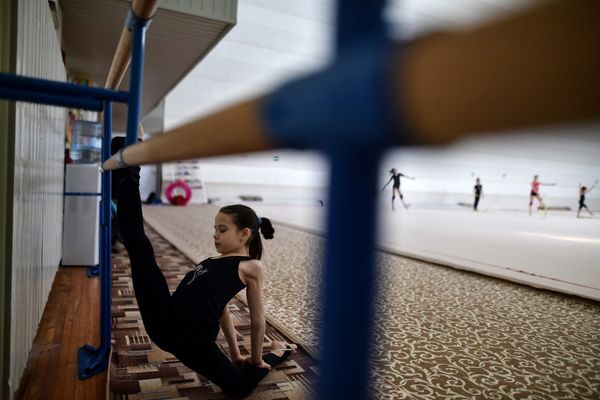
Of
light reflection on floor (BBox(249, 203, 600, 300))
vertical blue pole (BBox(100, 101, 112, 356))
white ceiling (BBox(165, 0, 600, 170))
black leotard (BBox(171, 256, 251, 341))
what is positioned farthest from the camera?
white ceiling (BBox(165, 0, 600, 170))

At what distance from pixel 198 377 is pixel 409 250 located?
3387 millimetres

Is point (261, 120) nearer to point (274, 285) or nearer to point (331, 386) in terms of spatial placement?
point (331, 386)

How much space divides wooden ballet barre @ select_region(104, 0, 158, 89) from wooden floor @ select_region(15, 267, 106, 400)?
114 cm

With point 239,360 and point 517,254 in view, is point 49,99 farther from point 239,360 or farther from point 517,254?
point 517,254

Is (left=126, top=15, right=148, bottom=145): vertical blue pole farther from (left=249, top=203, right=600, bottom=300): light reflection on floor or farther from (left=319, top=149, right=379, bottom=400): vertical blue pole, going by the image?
(left=249, top=203, right=600, bottom=300): light reflection on floor

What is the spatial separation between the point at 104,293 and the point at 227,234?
0.57 m

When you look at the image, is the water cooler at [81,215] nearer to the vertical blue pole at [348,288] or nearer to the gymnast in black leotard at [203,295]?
the gymnast in black leotard at [203,295]

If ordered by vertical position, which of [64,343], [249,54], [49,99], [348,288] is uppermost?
[249,54]

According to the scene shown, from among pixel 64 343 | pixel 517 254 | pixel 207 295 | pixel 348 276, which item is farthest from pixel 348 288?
pixel 517 254

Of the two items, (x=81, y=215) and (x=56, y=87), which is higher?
(x=56, y=87)

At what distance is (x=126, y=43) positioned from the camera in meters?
1.45

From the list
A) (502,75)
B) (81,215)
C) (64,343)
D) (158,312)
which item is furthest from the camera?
(81,215)

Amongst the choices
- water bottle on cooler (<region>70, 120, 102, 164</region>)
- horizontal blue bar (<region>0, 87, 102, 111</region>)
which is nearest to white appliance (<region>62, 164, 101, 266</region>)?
water bottle on cooler (<region>70, 120, 102, 164</region>)

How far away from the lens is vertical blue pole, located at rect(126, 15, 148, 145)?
1.35 meters
